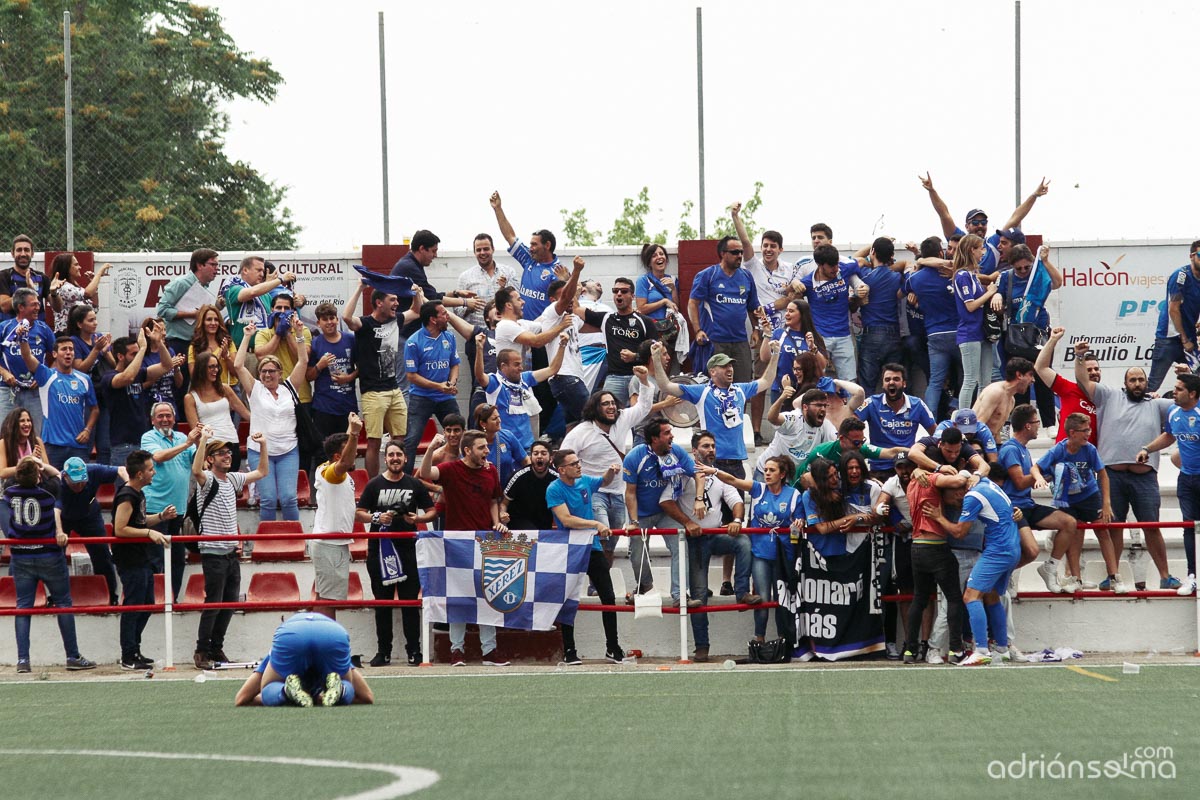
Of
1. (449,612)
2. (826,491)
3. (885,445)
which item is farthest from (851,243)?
(449,612)

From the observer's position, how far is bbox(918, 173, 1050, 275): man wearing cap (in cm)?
1816

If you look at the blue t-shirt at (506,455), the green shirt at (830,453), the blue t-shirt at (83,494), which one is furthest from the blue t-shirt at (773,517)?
the blue t-shirt at (83,494)

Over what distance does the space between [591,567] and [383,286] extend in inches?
203

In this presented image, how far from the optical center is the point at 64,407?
16156mm

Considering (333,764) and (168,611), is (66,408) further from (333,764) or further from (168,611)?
(333,764)

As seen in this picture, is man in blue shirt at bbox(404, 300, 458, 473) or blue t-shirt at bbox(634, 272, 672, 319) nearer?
man in blue shirt at bbox(404, 300, 458, 473)

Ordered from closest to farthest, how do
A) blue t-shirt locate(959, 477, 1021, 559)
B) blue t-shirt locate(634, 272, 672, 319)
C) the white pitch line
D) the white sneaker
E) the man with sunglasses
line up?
1. the white pitch line
2. blue t-shirt locate(959, 477, 1021, 559)
3. the white sneaker
4. the man with sunglasses
5. blue t-shirt locate(634, 272, 672, 319)

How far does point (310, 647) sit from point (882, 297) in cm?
941

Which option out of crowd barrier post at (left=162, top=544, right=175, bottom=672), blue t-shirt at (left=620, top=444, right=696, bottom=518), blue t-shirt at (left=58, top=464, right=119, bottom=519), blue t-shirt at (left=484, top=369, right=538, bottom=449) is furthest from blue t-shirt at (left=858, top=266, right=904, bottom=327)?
crowd barrier post at (left=162, top=544, right=175, bottom=672)

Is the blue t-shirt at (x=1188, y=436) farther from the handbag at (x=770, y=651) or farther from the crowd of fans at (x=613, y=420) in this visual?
the handbag at (x=770, y=651)

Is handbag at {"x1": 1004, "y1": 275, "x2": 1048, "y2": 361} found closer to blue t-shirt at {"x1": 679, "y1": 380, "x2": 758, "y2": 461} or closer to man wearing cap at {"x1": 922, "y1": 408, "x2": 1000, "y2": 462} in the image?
man wearing cap at {"x1": 922, "y1": 408, "x2": 1000, "y2": 462}

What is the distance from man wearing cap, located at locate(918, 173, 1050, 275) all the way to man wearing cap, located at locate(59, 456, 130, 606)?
944 cm

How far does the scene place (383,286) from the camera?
712 inches

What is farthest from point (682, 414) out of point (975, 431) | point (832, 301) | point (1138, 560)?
point (1138, 560)
